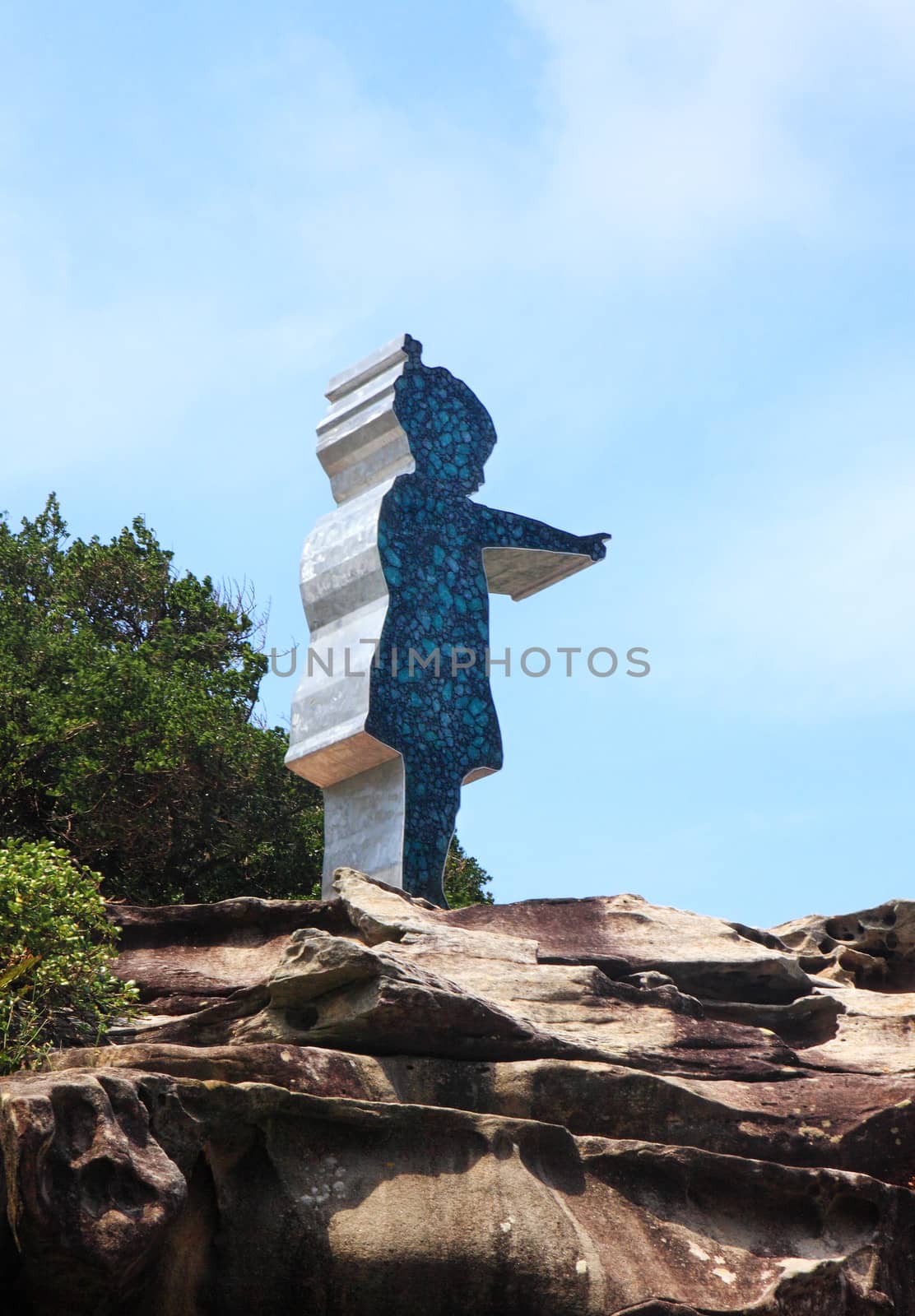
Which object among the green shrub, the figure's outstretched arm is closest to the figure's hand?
the figure's outstretched arm

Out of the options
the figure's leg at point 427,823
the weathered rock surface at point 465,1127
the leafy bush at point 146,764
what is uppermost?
the leafy bush at point 146,764

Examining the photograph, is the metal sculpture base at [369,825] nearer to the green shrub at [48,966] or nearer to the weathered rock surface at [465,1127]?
the weathered rock surface at [465,1127]

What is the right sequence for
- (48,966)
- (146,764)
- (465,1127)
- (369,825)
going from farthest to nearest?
(146,764)
(369,825)
(48,966)
(465,1127)

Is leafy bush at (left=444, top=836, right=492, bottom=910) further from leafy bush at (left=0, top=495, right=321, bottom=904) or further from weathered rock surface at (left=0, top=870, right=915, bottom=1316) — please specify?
weathered rock surface at (left=0, top=870, right=915, bottom=1316)

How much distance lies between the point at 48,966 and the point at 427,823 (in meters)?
4.98

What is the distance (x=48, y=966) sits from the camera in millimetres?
9453

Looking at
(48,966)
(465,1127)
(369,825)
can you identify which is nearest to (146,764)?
(369,825)

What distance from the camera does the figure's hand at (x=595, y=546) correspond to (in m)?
15.9

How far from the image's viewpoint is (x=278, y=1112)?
7941mm

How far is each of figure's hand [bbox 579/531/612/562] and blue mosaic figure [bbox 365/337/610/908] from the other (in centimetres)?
1

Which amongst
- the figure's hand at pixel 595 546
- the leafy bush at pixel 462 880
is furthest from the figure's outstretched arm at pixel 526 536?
the leafy bush at pixel 462 880

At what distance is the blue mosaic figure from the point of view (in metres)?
13.9

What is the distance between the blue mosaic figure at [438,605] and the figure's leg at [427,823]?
1 centimetres

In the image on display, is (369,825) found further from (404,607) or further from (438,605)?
(438,605)
